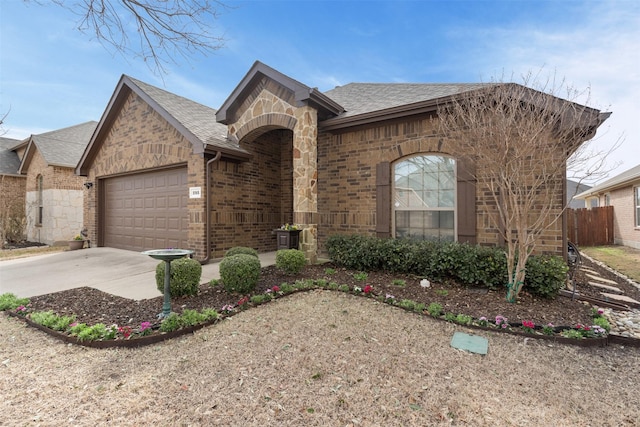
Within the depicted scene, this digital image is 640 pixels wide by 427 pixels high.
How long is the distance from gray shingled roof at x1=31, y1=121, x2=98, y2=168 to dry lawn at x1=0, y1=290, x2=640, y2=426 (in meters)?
14.5

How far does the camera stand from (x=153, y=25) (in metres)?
3.94

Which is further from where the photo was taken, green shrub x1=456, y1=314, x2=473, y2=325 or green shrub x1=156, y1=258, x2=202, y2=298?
green shrub x1=156, y1=258, x2=202, y2=298

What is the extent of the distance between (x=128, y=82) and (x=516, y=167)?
36.7ft

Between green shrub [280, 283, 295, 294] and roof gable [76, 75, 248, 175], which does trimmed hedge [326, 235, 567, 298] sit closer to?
green shrub [280, 283, 295, 294]

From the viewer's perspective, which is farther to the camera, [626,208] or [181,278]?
[626,208]

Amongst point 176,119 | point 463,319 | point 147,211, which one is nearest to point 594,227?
point 463,319

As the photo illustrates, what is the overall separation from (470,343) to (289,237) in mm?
4574

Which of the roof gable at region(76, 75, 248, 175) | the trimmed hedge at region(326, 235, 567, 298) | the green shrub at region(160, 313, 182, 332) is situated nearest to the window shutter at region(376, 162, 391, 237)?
the trimmed hedge at region(326, 235, 567, 298)

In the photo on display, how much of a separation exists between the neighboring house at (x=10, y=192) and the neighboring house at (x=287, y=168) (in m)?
8.78

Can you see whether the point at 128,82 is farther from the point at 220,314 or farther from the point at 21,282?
the point at 220,314

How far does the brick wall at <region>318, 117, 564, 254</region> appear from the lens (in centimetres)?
653

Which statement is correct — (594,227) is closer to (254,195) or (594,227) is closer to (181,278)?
(254,195)

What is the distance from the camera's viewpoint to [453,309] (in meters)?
4.38

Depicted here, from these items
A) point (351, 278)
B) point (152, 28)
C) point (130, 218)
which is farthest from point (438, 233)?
point (130, 218)
